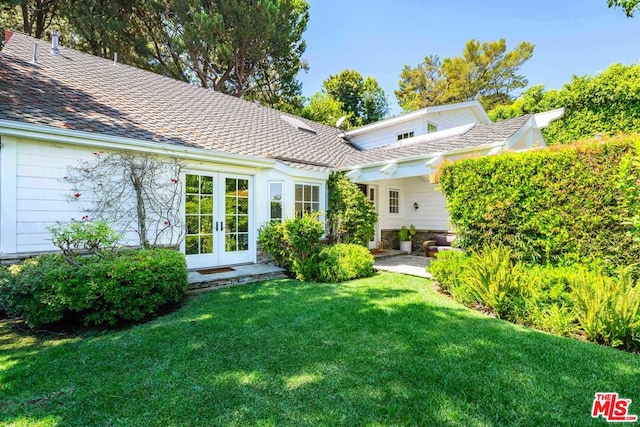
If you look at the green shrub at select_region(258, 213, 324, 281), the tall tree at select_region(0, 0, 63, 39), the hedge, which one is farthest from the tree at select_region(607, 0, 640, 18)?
the tall tree at select_region(0, 0, 63, 39)

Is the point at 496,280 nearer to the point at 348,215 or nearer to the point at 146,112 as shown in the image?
the point at 348,215

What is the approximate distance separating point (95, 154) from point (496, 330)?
7691 millimetres

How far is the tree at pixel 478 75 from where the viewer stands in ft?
76.2

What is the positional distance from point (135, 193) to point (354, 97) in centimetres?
2256

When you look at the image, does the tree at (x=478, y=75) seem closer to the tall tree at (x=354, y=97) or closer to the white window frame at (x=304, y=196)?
the tall tree at (x=354, y=97)

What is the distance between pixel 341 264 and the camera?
6.95 m

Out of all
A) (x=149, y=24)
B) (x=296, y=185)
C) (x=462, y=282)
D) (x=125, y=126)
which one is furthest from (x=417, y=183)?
(x=149, y=24)

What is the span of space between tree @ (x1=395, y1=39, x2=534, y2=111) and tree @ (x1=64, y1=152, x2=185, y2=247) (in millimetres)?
23477

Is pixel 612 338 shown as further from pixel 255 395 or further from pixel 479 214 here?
pixel 255 395

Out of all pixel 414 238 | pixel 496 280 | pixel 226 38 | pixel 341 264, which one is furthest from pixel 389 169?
pixel 226 38

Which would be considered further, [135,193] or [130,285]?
[135,193]

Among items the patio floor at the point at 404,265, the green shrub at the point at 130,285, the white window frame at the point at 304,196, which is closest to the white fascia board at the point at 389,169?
the white window frame at the point at 304,196

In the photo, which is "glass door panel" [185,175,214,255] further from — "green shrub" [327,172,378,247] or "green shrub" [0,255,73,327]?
"green shrub" [327,172,378,247]

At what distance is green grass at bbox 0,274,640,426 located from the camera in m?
2.35
